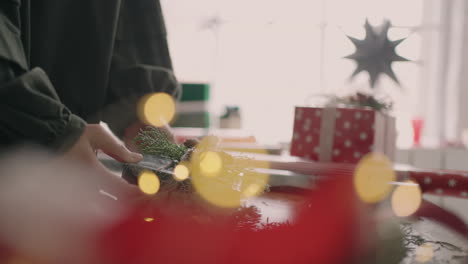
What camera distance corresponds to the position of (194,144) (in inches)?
23.9

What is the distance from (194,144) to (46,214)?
0.75 ft

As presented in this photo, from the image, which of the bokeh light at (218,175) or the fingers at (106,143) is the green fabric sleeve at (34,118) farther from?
the bokeh light at (218,175)

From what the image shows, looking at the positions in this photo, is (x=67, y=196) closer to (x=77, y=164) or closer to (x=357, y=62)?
(x=77, y=164)

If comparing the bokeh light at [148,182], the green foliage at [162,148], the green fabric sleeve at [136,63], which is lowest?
the bokeh light at [148,182]

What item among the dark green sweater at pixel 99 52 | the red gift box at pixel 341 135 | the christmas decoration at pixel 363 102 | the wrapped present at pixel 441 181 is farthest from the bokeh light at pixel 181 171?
the christmas decoration at pixel 363 102

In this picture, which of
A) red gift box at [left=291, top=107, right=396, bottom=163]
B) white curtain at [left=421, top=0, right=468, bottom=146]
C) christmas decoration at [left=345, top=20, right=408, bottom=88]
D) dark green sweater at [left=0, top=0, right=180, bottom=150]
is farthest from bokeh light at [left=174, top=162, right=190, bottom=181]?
white curtain at [left=421, top=0, right=468, bottom=146]

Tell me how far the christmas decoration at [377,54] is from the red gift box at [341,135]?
9.0 inches

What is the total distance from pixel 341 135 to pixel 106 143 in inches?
36.0

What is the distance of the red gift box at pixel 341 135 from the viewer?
1.27m

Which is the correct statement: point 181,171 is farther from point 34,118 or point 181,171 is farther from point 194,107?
point 194,107

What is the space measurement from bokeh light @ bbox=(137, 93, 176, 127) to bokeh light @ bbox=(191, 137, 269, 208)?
29cm

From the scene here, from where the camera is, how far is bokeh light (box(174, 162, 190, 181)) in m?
0.55

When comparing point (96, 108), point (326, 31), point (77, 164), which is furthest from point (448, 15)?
point (77, 164)

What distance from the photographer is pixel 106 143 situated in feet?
1.79
